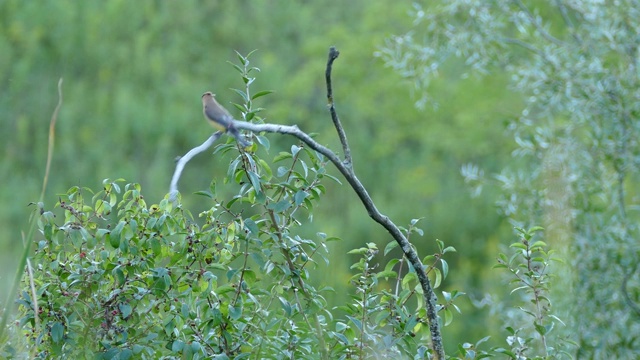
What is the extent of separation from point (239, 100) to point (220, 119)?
12.1 meters

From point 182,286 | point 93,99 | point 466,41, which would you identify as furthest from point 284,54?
point 182,286

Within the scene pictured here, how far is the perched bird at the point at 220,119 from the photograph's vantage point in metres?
2.17

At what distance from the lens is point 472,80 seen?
14492 mm

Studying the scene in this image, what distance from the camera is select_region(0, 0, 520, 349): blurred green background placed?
44.0 feet

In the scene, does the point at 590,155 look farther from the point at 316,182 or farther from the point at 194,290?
the point at 194,290

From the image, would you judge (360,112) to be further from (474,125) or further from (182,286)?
(182,286)

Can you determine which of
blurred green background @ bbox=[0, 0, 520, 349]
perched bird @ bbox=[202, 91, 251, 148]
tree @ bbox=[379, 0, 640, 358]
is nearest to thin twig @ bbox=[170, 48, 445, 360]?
perched bird @ bbox=[202, 91, 251, 148]

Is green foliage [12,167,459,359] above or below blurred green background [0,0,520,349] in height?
below

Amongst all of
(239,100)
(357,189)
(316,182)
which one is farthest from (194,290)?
(239,100)

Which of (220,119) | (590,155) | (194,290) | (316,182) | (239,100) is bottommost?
(194,290)

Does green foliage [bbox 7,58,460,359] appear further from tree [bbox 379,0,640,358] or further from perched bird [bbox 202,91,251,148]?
tree [bbox 379,0,640,358]

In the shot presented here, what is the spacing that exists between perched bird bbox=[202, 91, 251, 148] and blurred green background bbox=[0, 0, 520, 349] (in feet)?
31.5

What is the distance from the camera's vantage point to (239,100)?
1430 centimetres

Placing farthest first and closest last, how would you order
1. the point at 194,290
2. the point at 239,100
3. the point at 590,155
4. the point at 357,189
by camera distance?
1. the point at 239,100
2. the point at 590,155
3. the point at 194,290
4. the point at 357,189
